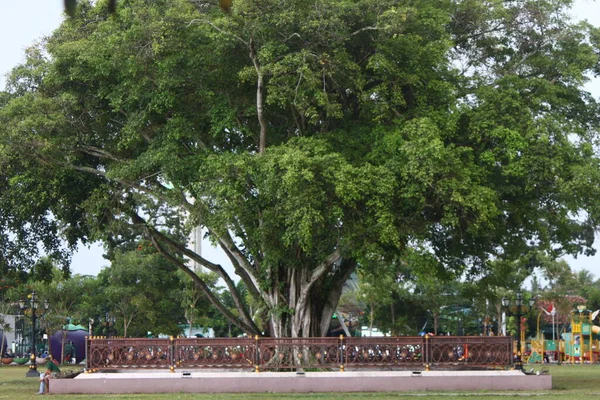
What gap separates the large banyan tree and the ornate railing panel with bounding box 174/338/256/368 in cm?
247

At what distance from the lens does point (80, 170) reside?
1125 inches

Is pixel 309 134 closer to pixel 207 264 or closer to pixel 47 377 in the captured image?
pixel 207 264

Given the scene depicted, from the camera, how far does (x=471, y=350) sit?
23859 millimetres

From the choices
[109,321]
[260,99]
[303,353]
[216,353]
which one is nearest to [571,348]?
[109,321]

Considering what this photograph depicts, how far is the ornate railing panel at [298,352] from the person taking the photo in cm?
2391

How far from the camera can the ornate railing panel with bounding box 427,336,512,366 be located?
23734 millimetres

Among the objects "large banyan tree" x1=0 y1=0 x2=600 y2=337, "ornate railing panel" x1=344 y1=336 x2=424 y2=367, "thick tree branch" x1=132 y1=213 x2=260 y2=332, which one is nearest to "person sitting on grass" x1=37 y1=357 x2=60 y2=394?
"large banyan tree" x1=0 y1=0 x2=600 y2=337

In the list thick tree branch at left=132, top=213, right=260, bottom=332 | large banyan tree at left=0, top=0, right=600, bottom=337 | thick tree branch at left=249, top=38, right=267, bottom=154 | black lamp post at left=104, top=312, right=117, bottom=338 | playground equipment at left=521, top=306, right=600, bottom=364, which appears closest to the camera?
Result: large banyan tree at left=0, top=0, right=600, bottom=337

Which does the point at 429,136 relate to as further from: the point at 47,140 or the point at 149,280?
the point at 149,280

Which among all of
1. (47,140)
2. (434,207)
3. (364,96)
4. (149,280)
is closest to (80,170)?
(47,140)

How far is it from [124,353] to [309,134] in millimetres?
8554

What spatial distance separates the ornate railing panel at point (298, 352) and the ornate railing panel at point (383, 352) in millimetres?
376

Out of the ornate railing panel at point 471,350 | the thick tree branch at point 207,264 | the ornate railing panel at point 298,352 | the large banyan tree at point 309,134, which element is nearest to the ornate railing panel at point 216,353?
the ornate railing panel at point 298,352

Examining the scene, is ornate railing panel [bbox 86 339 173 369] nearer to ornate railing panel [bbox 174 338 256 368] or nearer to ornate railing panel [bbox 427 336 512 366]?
ornate railing panel [bbox 174 338 256 368]
